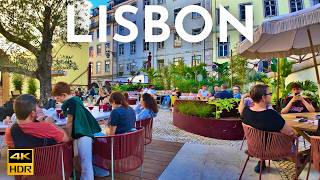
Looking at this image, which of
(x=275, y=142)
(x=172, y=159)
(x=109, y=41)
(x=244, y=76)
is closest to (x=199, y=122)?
(x=172, y=159)

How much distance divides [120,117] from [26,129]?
132 cm

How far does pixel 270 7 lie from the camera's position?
99.8 feet

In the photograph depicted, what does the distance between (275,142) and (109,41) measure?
45.2 m

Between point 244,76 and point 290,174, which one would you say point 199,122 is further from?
point 244,76

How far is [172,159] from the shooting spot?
18.0ft

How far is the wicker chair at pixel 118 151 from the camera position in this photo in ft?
11.3

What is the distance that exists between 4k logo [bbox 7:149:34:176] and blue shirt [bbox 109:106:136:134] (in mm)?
1324

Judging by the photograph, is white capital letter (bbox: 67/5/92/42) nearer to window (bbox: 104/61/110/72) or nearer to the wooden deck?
the wooden deck

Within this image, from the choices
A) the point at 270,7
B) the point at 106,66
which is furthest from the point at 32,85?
the point at 106,66

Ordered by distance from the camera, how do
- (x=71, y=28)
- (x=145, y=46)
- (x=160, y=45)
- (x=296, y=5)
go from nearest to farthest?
(x=71, y=28) → (x=296, y=5) → (x=160, y=45) → (x=145, y=46)

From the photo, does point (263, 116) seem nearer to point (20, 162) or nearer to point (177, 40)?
point (20, 162)

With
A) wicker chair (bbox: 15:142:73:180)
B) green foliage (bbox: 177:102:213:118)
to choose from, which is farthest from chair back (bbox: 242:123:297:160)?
green foliage (bbox: 177:102:213:118)

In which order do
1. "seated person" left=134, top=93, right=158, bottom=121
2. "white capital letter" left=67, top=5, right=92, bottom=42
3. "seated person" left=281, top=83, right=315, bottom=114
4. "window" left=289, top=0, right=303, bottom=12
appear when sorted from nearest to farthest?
"seated person" left=134, top=93, right=158, bottom=121, "seated person" left=281, top=83, right=315, bottom=114, "white capital letter" left=67, top=5, right=92, bottom=42, "window" left=289, top=0, right=303, bottom=12

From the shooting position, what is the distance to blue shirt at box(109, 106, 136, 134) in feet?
13.2
